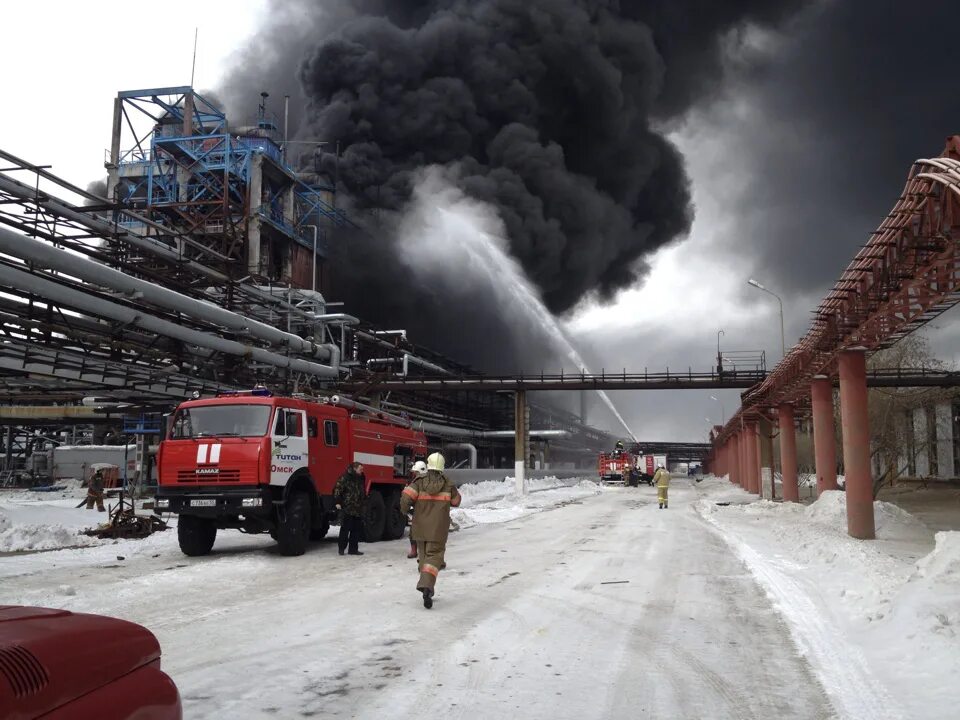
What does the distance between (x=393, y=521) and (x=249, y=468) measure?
15.4 ft

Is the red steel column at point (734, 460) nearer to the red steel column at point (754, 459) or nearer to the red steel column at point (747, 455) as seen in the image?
the red steel column at point (747, 455)

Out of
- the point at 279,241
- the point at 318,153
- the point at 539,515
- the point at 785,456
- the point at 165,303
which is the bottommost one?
the point at 539,515

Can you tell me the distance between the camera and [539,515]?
23.4 meters

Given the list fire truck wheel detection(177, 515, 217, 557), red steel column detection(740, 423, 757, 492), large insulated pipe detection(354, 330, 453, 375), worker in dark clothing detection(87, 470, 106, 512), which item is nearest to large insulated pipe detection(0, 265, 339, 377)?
fire truck wheel detection(177, 515, 217, 557)

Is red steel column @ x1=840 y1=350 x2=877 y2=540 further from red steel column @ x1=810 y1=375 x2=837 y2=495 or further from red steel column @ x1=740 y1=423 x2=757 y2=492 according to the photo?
red steel column @ x1=740 y1=423 x2=757 y2=492

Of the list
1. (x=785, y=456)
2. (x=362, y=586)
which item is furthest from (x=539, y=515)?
(x=362, y=586)

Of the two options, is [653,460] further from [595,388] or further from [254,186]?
[254,186]

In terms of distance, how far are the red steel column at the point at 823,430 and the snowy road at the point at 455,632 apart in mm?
10011

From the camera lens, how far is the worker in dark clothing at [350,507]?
12.3 meters

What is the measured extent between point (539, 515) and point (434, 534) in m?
15.8

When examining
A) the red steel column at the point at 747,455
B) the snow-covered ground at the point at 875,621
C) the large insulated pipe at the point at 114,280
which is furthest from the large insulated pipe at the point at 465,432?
the snow-covered ground at the point at 875,621

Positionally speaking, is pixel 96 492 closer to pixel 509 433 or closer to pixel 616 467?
pixel 616 467

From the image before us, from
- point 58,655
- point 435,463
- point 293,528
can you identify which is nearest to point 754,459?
point 293,528

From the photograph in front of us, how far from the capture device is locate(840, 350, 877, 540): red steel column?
1655 centimetres
